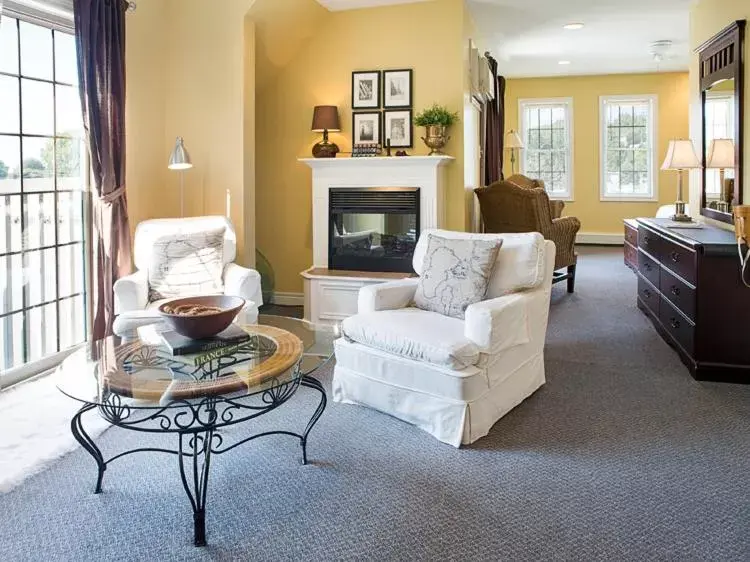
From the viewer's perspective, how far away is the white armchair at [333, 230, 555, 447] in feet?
9.15

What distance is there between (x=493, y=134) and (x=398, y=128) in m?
2.34

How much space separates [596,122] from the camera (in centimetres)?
991

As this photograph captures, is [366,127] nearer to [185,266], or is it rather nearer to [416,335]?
[185,266]

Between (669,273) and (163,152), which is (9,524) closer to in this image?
(163,152)

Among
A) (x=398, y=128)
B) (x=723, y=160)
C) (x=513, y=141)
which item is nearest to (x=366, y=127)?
(x=398, y=128)

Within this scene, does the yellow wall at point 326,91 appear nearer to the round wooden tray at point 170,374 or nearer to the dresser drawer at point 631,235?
the dresser drawer at point 631,235

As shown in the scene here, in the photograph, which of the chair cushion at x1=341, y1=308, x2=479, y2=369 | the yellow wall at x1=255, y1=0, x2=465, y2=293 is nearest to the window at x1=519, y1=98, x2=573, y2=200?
the yellow wall at x1=255, y1=0, x2=465, y2=293

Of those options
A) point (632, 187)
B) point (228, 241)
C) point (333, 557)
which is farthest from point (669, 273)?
point (632, 187)

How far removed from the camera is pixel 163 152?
16.2 feet

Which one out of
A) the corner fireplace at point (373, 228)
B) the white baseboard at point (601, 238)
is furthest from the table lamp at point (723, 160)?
the white baseboard at point (601, 238)

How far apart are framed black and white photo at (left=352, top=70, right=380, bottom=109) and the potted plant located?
0.47 m

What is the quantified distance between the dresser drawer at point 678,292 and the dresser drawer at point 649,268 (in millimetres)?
150

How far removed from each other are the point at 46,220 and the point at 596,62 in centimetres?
751

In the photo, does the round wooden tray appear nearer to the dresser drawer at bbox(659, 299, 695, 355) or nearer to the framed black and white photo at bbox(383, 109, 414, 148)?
the dresser drawer at bbox(659, 299, 695, 355)
